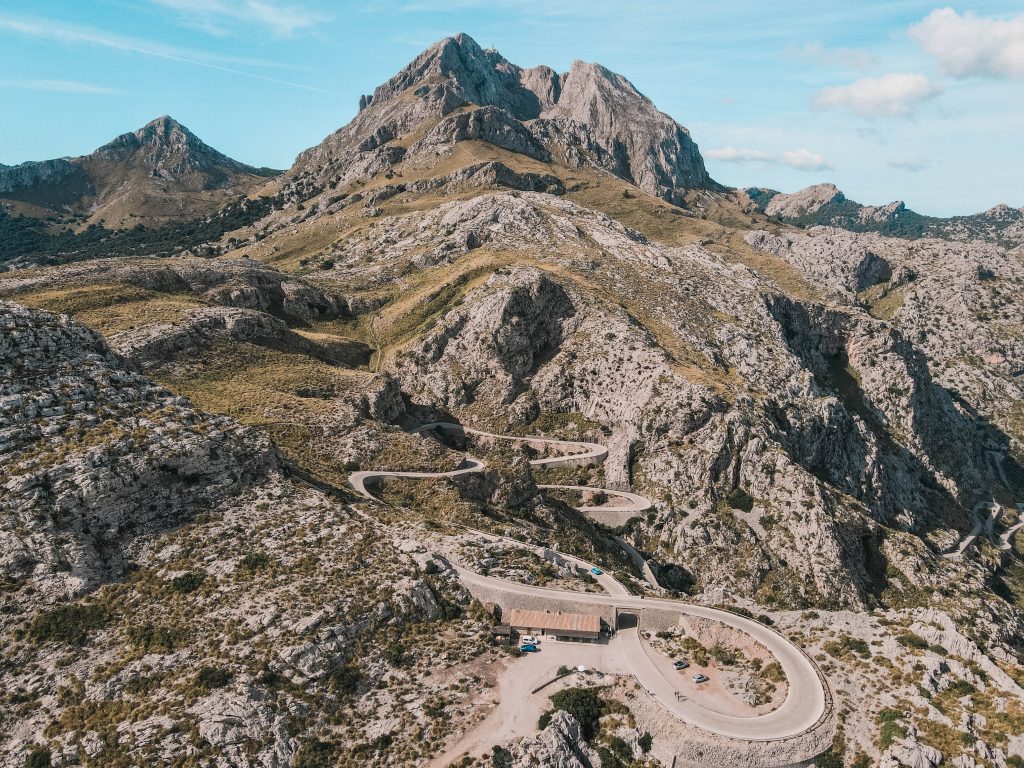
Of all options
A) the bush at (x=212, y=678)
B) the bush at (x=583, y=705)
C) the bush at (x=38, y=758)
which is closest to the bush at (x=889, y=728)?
the bush at (x=583, y=705)

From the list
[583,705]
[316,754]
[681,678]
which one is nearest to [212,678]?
[316,754]

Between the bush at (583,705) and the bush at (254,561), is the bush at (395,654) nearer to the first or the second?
the bush at (583,705)

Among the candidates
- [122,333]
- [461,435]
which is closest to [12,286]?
[122,333]

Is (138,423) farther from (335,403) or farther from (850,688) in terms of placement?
(850,688)

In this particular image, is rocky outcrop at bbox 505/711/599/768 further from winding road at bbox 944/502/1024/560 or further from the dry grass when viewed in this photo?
winding road at bbox 944/502/1024/560

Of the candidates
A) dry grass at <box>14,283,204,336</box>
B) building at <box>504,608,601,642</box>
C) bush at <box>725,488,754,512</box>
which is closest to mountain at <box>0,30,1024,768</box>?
building at <box>504,608,601,642</box>
